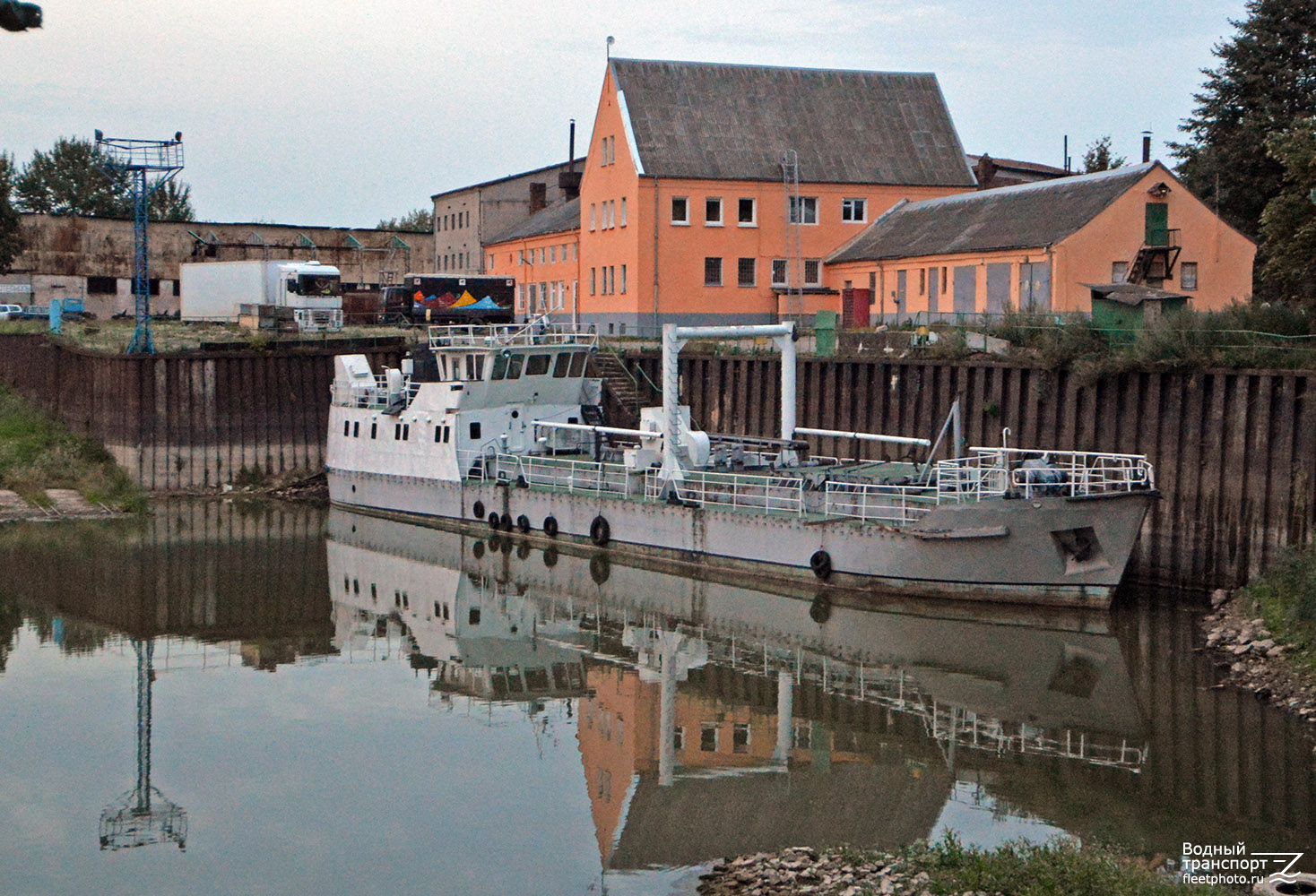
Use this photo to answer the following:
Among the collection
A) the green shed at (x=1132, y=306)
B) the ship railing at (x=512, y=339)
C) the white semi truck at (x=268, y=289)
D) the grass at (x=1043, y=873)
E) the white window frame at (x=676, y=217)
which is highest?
the white window frame at (x=676, y=217)

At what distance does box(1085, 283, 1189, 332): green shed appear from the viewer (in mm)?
31266

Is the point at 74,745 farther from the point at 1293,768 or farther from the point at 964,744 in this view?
the point at 1293,768

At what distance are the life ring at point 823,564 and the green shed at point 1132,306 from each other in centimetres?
888

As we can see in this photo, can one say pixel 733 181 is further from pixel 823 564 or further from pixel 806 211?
pixel 823 564

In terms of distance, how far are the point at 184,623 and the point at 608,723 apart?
9980 mm

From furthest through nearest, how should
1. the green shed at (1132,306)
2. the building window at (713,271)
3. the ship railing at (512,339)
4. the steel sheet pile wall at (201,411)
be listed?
the building window at (713,271)
the steel sheet pile wall at (201,411)
the ship railing at (512,339)
the green shed at (1132,306)

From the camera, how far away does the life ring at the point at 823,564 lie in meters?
26.4

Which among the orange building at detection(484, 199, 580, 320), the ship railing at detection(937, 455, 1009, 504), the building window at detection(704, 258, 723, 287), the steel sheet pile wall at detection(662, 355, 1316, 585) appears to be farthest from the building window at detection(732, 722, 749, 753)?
the orange building at detection(484, 199, 580, 320)

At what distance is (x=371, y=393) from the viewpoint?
129ft

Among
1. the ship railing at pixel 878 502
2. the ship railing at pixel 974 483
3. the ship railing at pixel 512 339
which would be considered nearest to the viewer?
the ship railing at pixel 974 483

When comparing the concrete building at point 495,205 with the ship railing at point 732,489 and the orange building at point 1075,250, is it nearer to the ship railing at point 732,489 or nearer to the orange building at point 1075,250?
the orange building at point 1075,250

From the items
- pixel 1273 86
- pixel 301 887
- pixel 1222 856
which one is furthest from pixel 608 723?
pixel 1273 86

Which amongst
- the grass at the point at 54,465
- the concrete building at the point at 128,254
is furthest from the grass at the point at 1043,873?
the concrete building at the point at 128,254

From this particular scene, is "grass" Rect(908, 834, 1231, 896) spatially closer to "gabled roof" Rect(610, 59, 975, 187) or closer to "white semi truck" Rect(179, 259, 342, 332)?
"gabled roof" Rect(610, 59, 975, 187)
